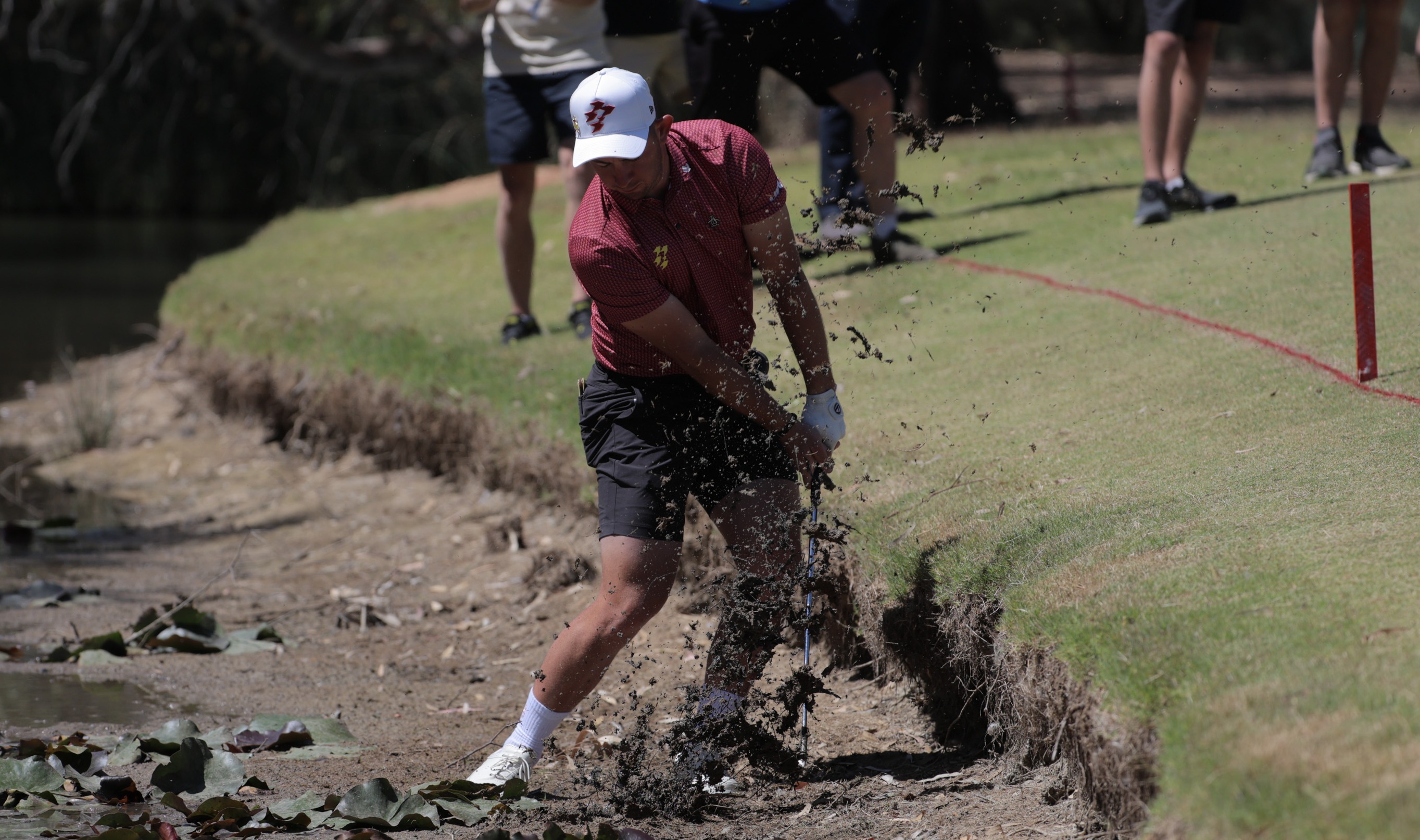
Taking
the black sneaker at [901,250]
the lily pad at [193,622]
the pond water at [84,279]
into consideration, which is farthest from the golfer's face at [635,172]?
the pond water at [84,279]

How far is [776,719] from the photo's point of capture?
3.92 m

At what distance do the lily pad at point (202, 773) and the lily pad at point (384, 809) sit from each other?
43cm

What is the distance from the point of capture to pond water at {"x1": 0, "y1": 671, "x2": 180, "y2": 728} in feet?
15.0

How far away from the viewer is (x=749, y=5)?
6.63m

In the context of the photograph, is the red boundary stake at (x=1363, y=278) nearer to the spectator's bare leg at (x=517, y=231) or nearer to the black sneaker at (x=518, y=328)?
the spectator's bare leg at (x=517, y=231)

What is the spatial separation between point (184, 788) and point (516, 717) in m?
1.15

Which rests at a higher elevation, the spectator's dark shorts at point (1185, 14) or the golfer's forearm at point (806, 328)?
the spectator's dark shorts at point (1185, 14)

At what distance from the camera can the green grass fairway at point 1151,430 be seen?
8.79 ft

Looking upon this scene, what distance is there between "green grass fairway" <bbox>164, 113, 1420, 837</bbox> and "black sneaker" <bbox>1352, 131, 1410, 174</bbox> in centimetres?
20

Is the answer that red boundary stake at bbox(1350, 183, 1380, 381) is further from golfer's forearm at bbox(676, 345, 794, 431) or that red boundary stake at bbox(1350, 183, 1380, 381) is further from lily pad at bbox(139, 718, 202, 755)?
lily pad at bbox(139, 718, 202, 755)

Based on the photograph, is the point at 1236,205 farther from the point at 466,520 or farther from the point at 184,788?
the point at 184,788

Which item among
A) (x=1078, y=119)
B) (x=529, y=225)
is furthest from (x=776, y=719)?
(x=1078, y=119)

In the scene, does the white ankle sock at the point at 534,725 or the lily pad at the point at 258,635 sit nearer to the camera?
the white ankle sock at the point at 534,725

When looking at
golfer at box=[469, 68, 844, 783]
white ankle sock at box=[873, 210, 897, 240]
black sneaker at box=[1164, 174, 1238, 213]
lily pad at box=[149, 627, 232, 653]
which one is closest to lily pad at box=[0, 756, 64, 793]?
golfer at box=[469, 68, 844, 783]
